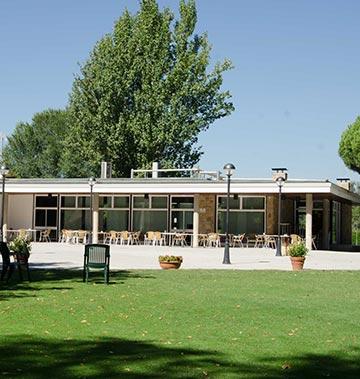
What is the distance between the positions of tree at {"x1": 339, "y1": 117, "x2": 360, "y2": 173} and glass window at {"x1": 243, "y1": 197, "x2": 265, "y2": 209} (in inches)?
478

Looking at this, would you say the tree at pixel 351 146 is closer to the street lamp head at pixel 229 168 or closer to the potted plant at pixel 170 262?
the street lamp head at pixel 229 168

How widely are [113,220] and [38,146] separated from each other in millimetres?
29193

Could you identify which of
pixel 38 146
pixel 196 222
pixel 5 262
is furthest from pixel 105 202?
pixel 38 146

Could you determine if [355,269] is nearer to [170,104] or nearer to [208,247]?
[208,247]

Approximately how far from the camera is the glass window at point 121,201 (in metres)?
43.8

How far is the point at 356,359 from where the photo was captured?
7.93 m

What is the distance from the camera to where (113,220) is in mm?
44188

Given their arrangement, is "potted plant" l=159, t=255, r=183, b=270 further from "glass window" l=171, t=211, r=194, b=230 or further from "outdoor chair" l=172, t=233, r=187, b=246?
"glass window" l=171, t=211, r=194, b=230

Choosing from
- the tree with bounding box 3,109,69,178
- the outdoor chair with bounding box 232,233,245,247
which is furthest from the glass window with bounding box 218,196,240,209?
the tree with bounding box 3,109,69,178

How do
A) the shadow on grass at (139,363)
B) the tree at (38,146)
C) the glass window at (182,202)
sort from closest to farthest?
the shadow on grass at (139,363)
the glass window at (182,202)
the tree at (38,146)

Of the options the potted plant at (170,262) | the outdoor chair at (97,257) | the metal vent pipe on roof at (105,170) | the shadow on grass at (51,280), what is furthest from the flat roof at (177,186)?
the outdoor chair at (97,257)

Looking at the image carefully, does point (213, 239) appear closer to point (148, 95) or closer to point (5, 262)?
point (148, 95)

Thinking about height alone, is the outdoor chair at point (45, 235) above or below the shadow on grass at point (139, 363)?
above

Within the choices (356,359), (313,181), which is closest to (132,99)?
(313,181)
